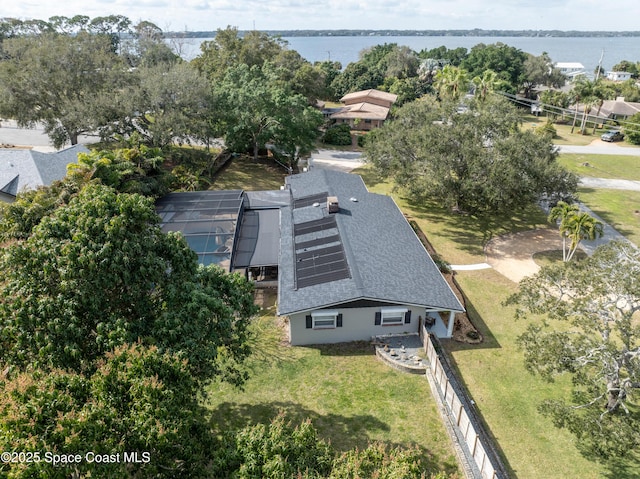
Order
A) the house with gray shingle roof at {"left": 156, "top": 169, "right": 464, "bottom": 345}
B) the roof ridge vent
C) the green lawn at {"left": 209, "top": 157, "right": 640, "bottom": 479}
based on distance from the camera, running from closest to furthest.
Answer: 1. the green lawn at {"left": 209, "top": 157, "right": 640, "bottom": 479}
2. the house with gray shingle roof at {"left": 156, "top": 169, "right": 464, "bottom": 345}
3. the roof ridge vent

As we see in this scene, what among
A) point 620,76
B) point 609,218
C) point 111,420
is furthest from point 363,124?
point 620,76

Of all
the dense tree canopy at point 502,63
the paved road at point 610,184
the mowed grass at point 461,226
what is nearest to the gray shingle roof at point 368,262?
the mowed grass at point 461,226

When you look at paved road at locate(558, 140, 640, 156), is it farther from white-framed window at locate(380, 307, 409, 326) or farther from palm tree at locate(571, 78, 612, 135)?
white-framed window at locate(380, 307, 409, 326)

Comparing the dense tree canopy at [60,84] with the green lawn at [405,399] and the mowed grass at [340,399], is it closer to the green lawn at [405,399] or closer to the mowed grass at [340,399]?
the green lawn at [405,399]

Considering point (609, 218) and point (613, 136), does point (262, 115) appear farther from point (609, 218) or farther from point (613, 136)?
point (613, 136)

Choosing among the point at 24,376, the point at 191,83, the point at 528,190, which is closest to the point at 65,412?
the point at 24,376

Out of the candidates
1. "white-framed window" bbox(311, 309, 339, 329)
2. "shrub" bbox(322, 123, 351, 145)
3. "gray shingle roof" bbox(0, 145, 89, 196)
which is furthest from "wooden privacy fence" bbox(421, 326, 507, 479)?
"shrub" bbox(322, 123, 351, 145)
